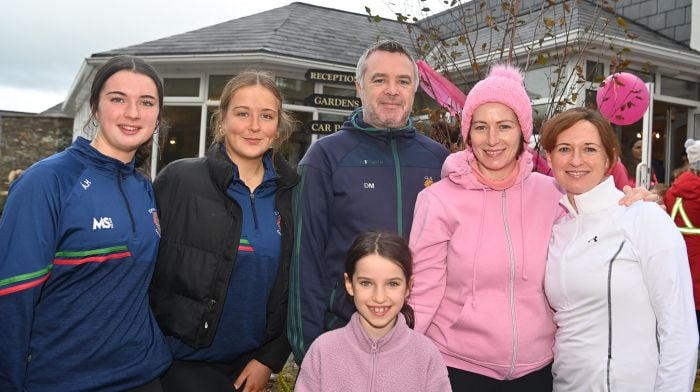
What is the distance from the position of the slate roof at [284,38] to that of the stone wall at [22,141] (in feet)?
32.6

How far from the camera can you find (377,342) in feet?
8.52

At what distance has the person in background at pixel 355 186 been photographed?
2.88 metres

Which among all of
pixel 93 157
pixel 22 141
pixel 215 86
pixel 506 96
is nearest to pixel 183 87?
pixel 215 86

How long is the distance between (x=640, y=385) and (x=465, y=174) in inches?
44.9

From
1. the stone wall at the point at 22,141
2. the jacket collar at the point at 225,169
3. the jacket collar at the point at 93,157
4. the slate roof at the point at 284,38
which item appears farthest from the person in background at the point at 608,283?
the stone wall at the point at 22,141

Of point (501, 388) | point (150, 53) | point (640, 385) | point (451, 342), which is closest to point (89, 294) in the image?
point (451, 342)

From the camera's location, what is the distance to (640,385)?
7.75 ft

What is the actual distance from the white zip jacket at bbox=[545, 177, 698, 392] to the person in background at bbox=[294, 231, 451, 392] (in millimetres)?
588

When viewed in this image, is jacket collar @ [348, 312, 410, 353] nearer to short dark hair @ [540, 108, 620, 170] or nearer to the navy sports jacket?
the navy sports jacket

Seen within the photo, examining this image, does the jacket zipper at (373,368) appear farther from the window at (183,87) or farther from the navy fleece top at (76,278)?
the window at (183,87)

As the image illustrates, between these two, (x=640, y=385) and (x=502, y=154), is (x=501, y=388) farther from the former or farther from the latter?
(x=502, y=154)

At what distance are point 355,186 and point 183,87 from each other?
9.46 meters

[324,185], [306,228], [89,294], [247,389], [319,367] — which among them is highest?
[324,185]

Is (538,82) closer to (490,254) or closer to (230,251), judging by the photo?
(490,254)
